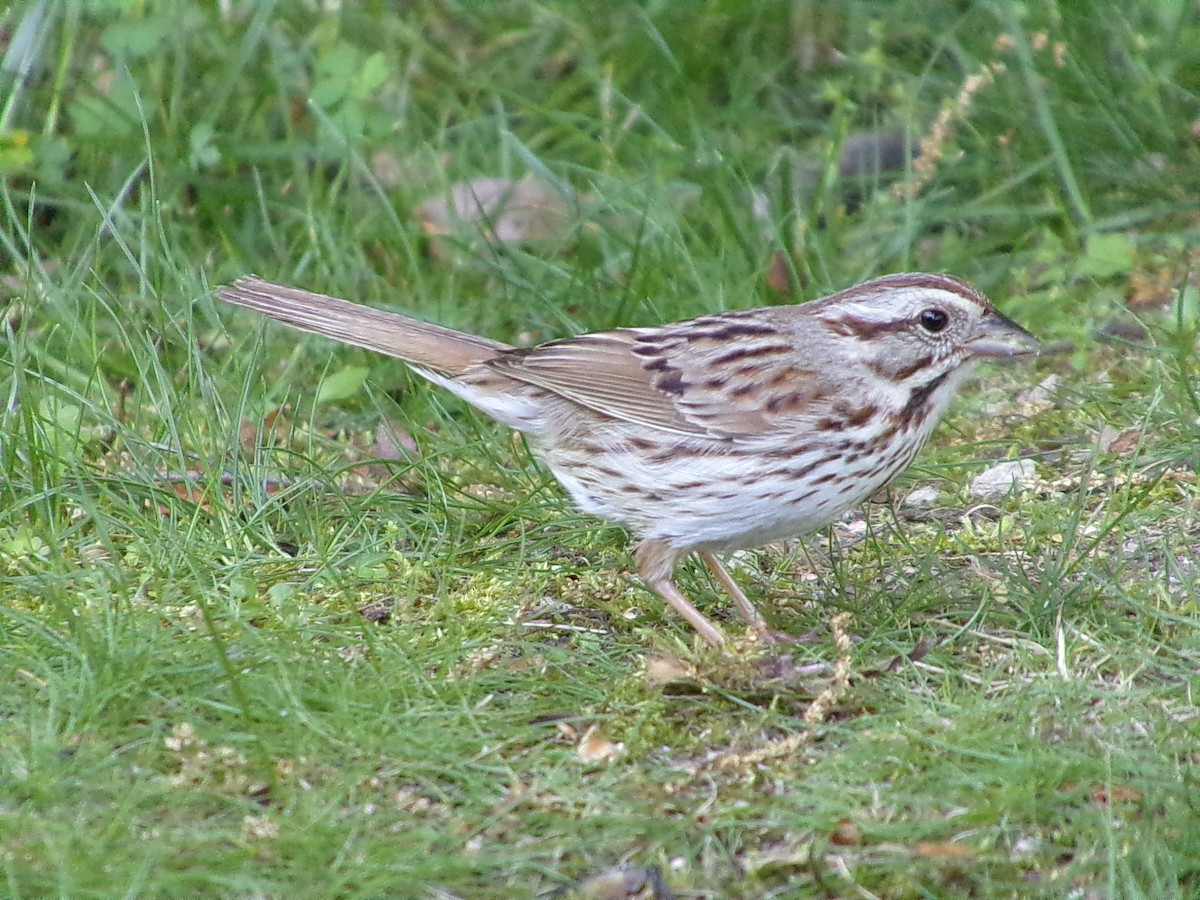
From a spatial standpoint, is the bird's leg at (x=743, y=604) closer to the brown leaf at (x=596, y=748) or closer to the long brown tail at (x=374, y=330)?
the brown leaf at (x=596, y=748)

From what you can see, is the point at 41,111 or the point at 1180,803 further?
the point at 41,111

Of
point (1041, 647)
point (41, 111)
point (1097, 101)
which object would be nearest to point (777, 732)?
point (1041, 647)

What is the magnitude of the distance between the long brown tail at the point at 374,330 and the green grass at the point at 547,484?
0.17 meters

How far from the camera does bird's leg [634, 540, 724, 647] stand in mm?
4832

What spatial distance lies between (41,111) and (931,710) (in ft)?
16.7

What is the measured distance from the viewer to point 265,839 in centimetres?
361

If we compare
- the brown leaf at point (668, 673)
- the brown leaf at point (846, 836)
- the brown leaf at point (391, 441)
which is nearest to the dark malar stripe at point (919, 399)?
the brown leaf at point (668, 673)

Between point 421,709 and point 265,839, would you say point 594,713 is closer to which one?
point 421,709

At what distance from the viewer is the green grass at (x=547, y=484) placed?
3707 millimetres

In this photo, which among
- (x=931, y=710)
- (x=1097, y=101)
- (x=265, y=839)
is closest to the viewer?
(x=265, y=839)

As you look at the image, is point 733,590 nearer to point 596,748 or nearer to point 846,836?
point 596,748

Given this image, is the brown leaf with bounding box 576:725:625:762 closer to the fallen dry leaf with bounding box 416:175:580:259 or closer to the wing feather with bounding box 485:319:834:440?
the wing feather with bounding box 485:319:834:440

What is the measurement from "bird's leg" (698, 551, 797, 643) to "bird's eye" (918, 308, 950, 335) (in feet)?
3.09

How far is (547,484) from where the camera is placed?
18.4 feet
